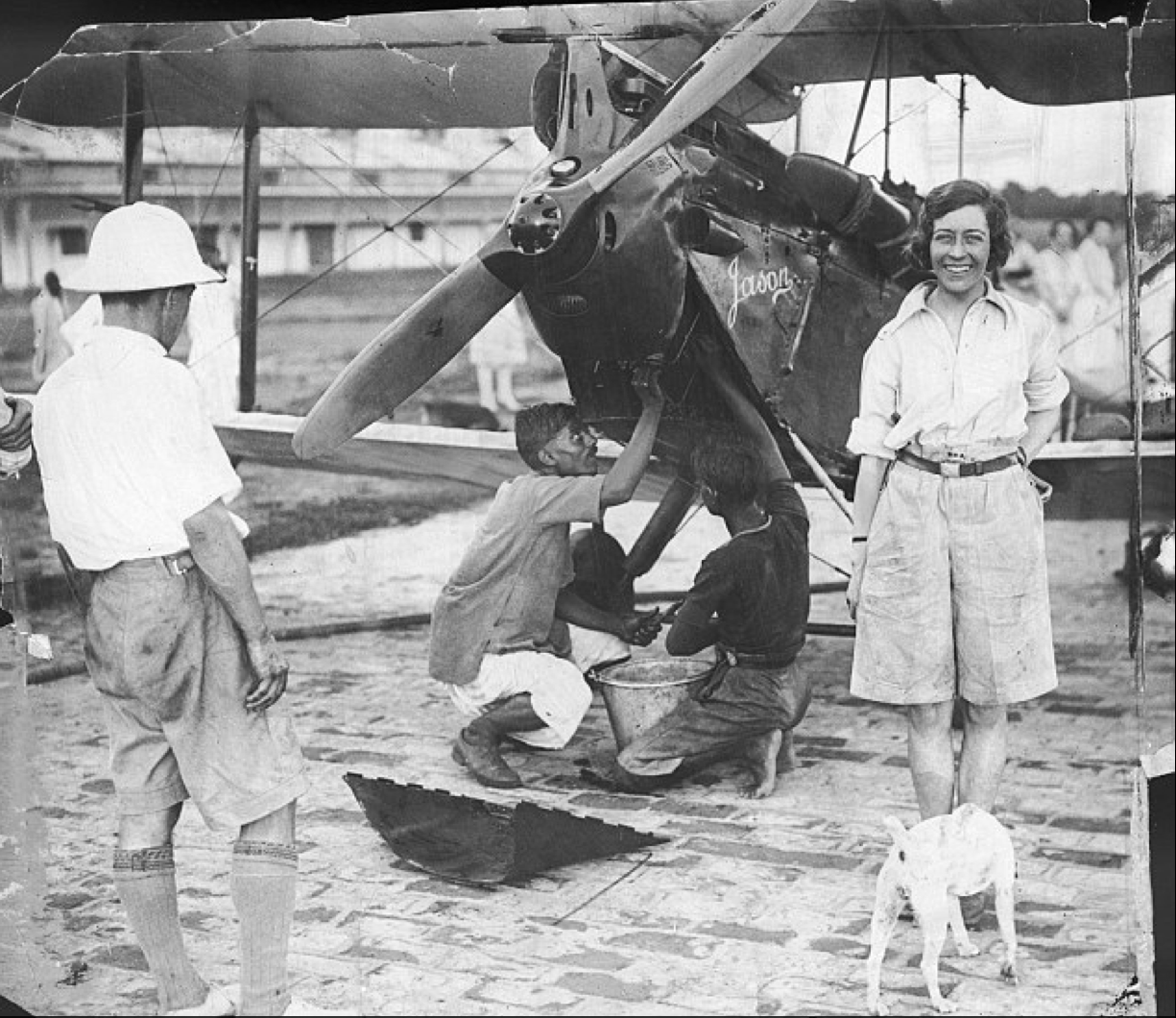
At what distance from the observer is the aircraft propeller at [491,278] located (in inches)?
192

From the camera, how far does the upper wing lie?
14.8 ft

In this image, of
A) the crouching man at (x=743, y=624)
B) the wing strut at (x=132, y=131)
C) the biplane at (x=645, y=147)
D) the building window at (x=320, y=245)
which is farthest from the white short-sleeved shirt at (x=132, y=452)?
the crouching man at (x=743, y=624)

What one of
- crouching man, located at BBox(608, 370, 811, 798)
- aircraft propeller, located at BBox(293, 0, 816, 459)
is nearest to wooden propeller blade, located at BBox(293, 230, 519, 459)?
aircraft propeller, located at BBox(293, 0, 816, 459)

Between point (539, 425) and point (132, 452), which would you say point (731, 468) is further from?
point (132, 452)

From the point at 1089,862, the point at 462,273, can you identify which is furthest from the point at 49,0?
the point at 1089,862

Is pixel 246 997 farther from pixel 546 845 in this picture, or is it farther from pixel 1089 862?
pixel 1089 862

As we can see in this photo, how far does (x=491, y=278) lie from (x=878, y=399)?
1.38 metres

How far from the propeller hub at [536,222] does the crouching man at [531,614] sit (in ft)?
2.18

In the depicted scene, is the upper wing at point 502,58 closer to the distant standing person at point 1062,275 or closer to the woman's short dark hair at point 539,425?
the distant standing person at point 1062,275

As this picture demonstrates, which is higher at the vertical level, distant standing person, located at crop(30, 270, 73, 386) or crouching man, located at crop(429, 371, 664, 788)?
distant standing person, located at crop(30, 270, 73, 386)

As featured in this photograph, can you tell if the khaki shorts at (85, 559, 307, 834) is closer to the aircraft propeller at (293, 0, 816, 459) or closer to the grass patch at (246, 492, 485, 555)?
the aircraft propeller at (293, 0, 816, 459)

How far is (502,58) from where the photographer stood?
5.04 metres

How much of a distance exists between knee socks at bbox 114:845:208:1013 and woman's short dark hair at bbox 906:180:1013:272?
98.3 inches

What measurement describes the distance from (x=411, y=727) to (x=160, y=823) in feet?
6.04
